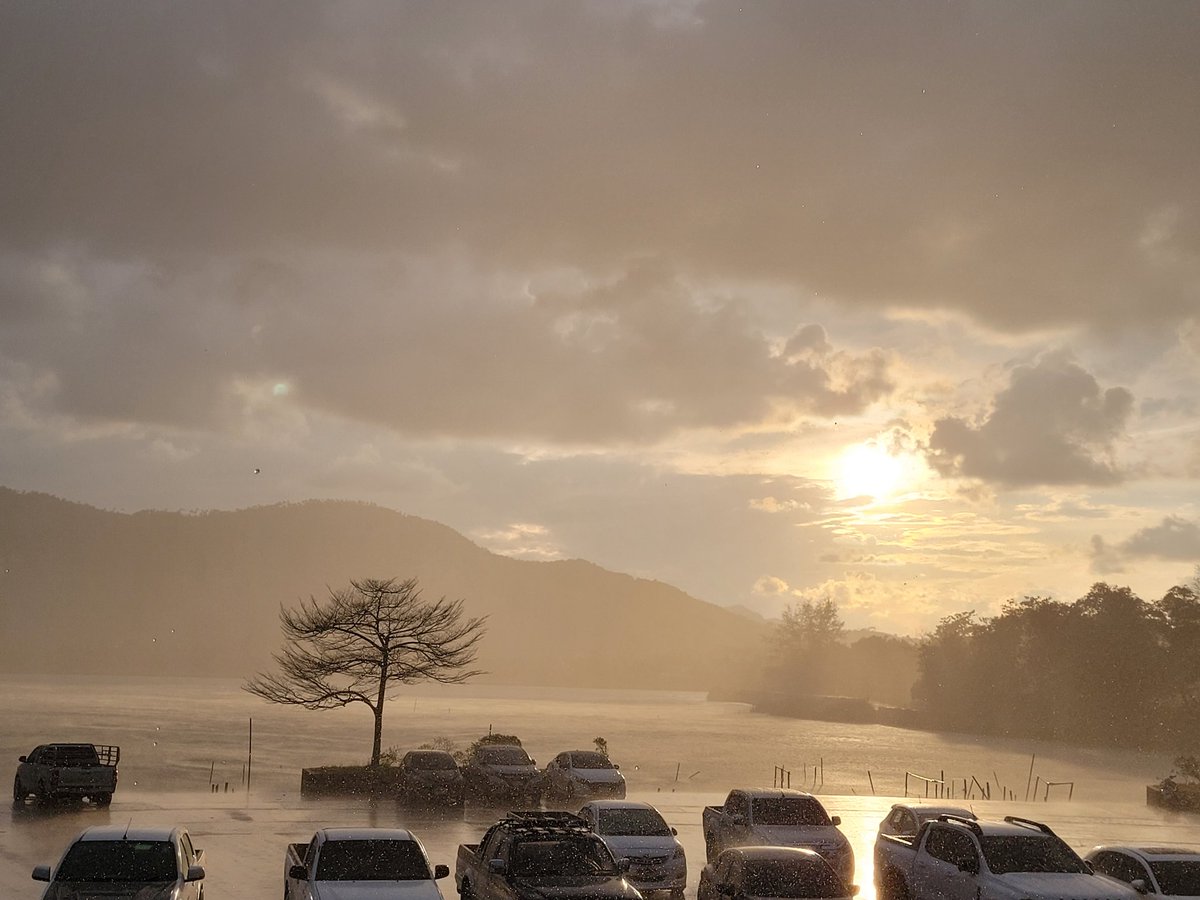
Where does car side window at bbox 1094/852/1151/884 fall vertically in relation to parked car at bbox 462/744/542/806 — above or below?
above

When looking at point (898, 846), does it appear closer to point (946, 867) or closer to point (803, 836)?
point (803, 836)

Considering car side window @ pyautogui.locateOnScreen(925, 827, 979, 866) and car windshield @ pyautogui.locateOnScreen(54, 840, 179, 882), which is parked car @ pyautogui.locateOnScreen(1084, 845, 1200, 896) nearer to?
car side window @ pyautogui.locateOnScreen(925, 827, 979, 866)

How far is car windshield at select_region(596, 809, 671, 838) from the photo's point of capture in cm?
2064

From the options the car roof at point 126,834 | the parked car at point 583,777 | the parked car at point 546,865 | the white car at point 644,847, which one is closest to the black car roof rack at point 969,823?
the white car at point 644,847

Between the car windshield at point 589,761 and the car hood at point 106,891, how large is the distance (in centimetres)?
2235

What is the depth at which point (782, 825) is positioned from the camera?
69.6 feet

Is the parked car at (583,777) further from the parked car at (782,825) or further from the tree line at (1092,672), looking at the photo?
the tree line at (1092,672)

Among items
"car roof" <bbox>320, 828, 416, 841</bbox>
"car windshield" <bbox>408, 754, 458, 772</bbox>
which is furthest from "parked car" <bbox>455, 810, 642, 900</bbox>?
"car windshield" <bbox>408, 754, 458, 772</bbox>

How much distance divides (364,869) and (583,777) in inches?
797

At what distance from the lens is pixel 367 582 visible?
47781 millimetres

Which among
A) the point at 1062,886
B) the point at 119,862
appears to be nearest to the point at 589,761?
the point at 1062,886

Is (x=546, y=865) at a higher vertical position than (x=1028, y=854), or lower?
lower

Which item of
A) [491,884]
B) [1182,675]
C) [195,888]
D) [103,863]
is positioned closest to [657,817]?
[491,884]

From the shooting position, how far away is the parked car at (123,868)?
1434cm
